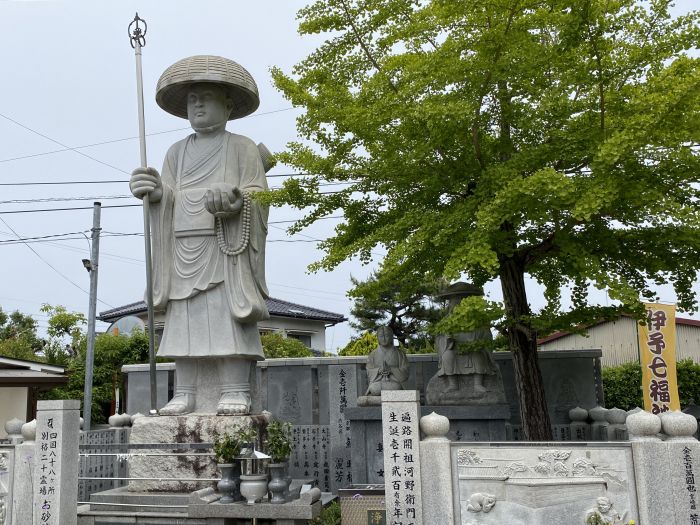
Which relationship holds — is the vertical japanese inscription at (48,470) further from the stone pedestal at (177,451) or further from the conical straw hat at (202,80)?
the conical straw hat at (202,80)

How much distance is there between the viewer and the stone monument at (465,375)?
9008mm

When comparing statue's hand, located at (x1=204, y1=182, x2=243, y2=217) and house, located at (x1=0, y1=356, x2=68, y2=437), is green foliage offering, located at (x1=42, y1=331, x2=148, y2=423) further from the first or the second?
statue's hand, located at (x1=204, y1=182, x2=243, y2=217)

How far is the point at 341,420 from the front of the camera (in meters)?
9.85

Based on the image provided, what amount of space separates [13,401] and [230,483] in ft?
33.9

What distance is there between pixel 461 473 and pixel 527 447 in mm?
576

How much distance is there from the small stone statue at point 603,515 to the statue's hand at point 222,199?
465 cm

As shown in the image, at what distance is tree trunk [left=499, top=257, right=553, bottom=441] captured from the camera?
7.82 metres

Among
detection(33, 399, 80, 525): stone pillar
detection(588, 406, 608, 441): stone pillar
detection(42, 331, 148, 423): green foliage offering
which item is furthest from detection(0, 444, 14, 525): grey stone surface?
detection(42, 331, 148, 423): green foliage offering

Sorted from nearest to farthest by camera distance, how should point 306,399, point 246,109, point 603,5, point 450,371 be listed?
1. point 603,5
2. point 246,109
3. point 450,371
4. point 306,399

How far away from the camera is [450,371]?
9.16 m

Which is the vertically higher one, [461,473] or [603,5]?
[603,5]

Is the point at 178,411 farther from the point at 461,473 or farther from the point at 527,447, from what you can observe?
the point at 527,447

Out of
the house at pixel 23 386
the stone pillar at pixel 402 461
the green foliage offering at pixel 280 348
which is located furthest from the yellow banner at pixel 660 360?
the house at pixel 23 386

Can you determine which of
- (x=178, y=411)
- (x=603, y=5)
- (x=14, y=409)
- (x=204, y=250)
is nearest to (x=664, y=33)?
(x=603, y=5)
